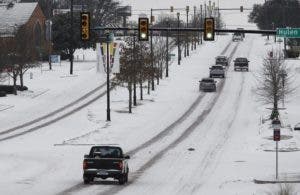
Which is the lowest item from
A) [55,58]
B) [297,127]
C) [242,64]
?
[297,127]

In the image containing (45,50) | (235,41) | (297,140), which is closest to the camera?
(297,140)

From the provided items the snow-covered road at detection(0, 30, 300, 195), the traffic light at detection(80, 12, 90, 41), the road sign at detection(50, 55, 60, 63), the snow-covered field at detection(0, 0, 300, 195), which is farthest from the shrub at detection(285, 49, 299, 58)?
the traffic light at detection(80, 12, 90, 41)

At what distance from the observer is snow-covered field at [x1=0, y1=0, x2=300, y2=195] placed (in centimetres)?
3738

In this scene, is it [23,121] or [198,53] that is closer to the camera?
[23,121]

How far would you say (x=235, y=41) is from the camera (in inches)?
6358

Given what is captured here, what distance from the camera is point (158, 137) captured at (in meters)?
59.3

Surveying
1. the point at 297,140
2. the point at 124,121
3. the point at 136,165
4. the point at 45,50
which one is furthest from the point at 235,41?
the point at 136,165

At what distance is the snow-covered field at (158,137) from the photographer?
123ft

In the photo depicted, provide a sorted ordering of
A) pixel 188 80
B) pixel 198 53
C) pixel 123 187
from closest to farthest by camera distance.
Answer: pixel 123 187, pixel 188 80, pixel 198 53

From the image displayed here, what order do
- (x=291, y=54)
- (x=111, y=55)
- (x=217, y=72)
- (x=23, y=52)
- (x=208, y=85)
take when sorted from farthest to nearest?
(x=291, y=54)
(x=217, y=72)
(x=208, y=85)
(x=23, y=52)
(x=111, y=55)

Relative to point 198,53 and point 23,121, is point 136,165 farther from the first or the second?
point 198,53

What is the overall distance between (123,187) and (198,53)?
102578 mm

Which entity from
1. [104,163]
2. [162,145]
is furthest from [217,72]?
[104,163]

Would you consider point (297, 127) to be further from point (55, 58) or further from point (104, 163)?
point (55, 58)
